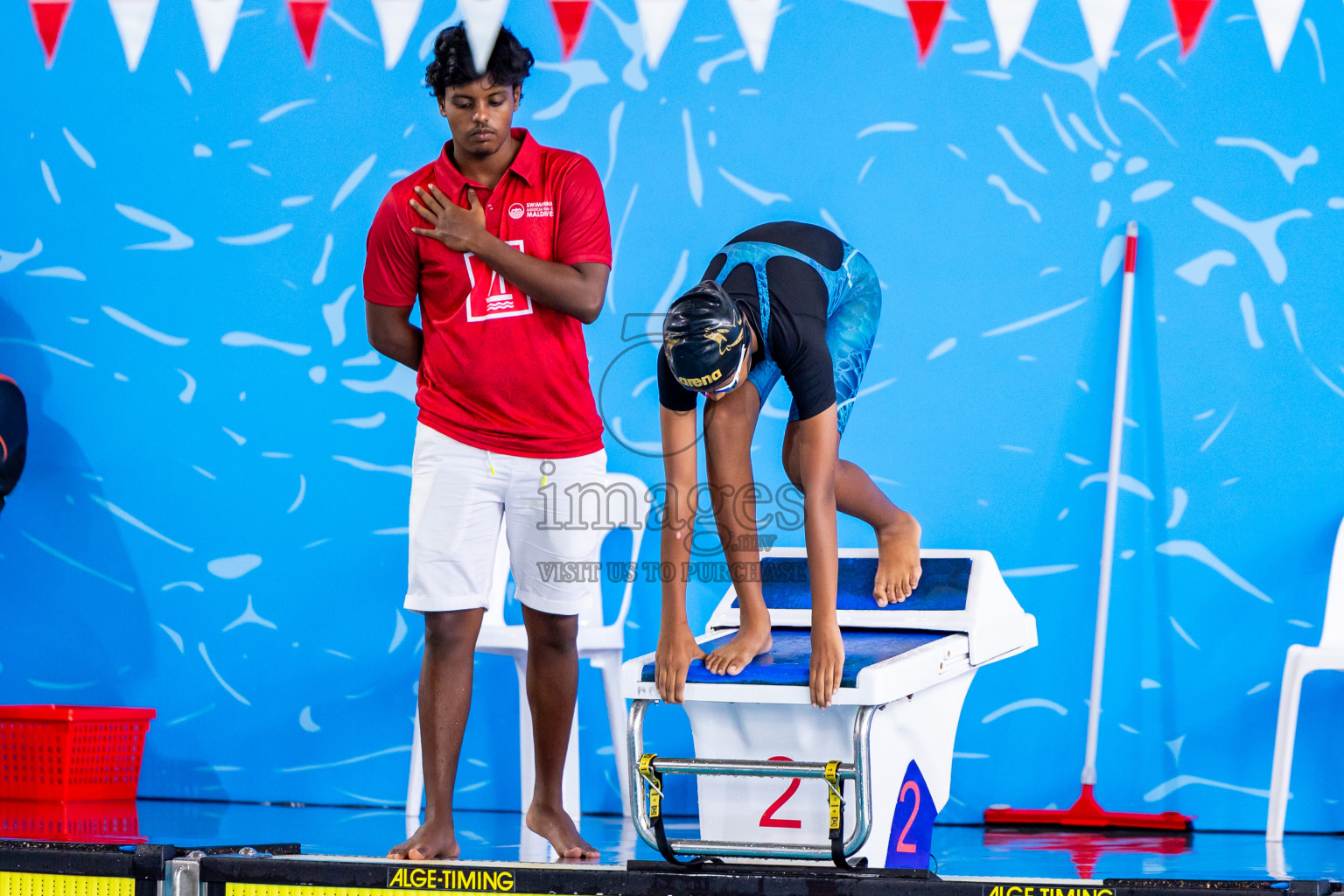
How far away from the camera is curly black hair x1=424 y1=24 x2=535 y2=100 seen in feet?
9.57

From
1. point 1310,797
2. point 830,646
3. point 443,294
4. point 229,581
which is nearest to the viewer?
point 830,646

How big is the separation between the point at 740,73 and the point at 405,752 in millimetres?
2551

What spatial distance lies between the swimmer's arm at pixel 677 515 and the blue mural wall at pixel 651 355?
1629 millimetres

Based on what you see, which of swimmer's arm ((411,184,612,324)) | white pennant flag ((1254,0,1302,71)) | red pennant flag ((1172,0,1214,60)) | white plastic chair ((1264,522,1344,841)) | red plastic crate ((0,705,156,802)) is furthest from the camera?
red plastic crate ((0,705,156,802))

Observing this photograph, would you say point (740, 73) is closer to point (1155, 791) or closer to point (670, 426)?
point (670, 426)

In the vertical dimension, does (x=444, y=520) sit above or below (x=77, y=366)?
below

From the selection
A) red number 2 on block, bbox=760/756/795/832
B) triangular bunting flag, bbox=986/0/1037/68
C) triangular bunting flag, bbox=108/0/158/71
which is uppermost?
triangular bunting flag, bbox=108/0/158/71

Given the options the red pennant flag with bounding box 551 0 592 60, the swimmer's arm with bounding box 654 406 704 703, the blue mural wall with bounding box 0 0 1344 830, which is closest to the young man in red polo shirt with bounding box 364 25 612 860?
the swimmer's arm with bounding box 654 406 704 703

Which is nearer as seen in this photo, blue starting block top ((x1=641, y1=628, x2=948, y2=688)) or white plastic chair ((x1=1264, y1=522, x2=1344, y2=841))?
blue starting block top ((x1=641, y1=628, x2=948, y2=688))

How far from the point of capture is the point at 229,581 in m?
4.73

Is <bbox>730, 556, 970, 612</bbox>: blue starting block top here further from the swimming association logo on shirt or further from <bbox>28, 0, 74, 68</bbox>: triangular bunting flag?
<bbox>28, 0, 74, 68</bbox>: triangular bunting flag

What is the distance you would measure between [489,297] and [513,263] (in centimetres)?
12

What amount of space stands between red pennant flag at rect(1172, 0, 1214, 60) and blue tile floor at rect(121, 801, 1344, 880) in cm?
239

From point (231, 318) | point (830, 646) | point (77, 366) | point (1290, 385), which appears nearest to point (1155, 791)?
point (1290, 385)
